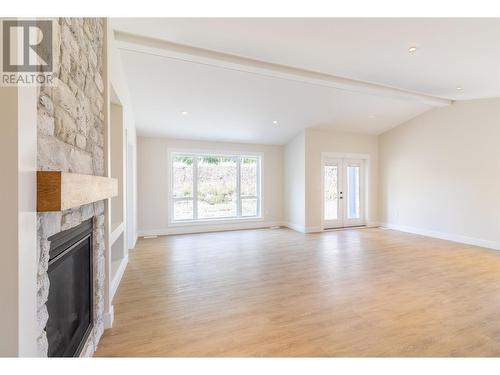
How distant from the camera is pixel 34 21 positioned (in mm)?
1093

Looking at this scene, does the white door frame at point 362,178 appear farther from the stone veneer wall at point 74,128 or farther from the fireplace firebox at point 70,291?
the fireplace firebox at point 70,291

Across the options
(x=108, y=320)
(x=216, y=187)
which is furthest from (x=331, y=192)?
(x=108, y=320)

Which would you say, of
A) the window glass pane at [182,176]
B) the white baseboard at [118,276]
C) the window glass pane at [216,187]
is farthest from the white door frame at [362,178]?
the white baseboard at [118,276]

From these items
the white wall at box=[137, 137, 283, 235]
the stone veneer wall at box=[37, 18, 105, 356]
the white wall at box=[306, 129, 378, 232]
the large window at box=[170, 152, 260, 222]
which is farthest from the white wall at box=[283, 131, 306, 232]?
the stone veneer wall at box=[37, 18, 105, 356]

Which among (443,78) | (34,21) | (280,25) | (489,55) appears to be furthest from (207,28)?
(443,78)

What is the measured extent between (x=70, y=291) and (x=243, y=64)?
3.42m

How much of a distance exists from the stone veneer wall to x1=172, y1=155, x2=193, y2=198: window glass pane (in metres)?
4.48

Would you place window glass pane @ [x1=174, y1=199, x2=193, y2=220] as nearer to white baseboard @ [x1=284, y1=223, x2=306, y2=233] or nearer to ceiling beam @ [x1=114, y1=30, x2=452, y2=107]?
white baseboard @ [x1=284, y1=223, x2=306, y2=233]

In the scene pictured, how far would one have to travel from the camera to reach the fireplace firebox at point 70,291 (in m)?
1.38

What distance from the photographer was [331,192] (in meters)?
7.25

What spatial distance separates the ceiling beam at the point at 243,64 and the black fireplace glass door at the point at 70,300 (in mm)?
2505

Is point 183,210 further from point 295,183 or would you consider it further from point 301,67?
point 301,67

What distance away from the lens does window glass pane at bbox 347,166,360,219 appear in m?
7.43
